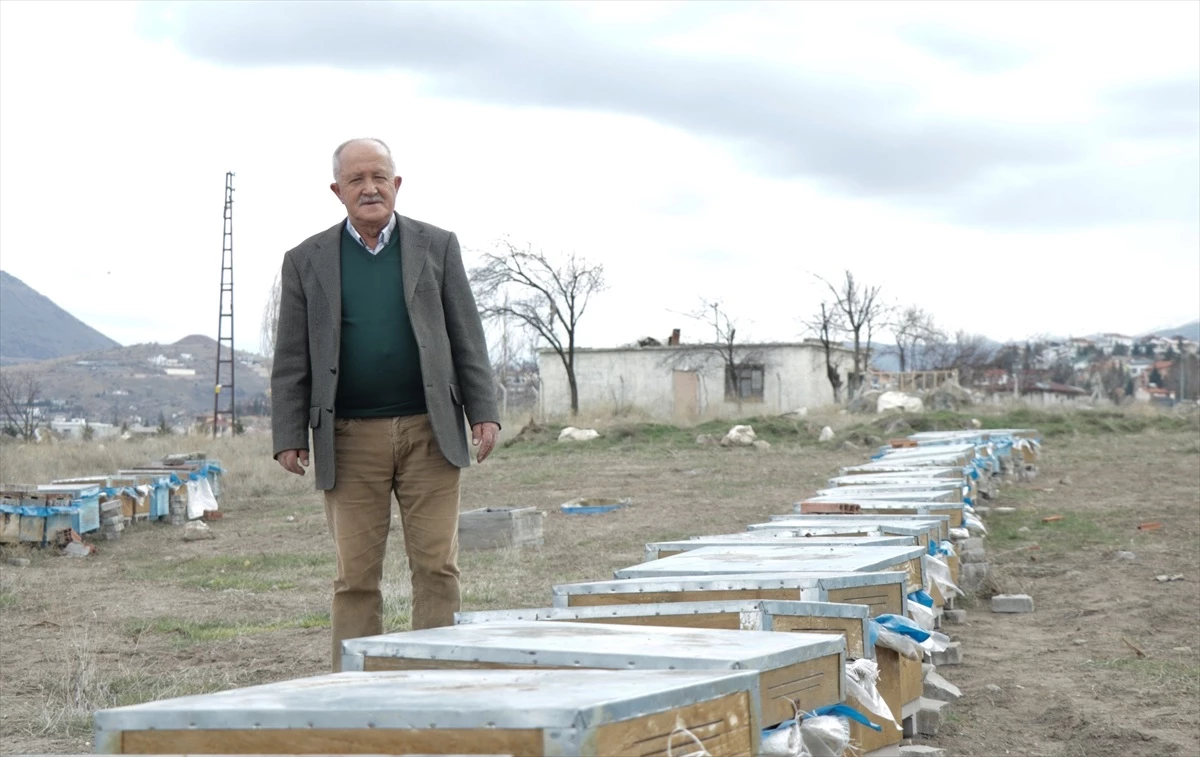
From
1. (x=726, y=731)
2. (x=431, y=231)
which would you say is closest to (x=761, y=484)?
(x=431, y=231)

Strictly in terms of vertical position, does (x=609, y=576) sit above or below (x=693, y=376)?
below

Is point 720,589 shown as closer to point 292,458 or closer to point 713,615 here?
point 713,615

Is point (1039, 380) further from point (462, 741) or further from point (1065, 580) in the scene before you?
point (462, 741)

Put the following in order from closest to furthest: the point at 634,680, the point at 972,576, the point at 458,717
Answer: the point at 458,717 < the point at 634,680 < the point at 972,576

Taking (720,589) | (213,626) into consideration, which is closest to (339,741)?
(720,589)

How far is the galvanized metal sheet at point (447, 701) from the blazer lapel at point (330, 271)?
2.01m

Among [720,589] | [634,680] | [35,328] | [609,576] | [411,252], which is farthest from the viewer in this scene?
[35,328]

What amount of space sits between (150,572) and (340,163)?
22.5 ft

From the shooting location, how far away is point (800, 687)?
288cm

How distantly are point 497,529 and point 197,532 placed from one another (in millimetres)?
3602

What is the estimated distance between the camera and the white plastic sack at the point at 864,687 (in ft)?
11.1

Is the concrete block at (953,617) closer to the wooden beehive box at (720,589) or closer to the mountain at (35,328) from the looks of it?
the wooden beehive box at (720,589)

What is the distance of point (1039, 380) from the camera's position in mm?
72625

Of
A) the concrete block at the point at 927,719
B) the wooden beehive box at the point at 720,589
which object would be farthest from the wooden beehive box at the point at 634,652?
the concrete block at the point at 927,719
